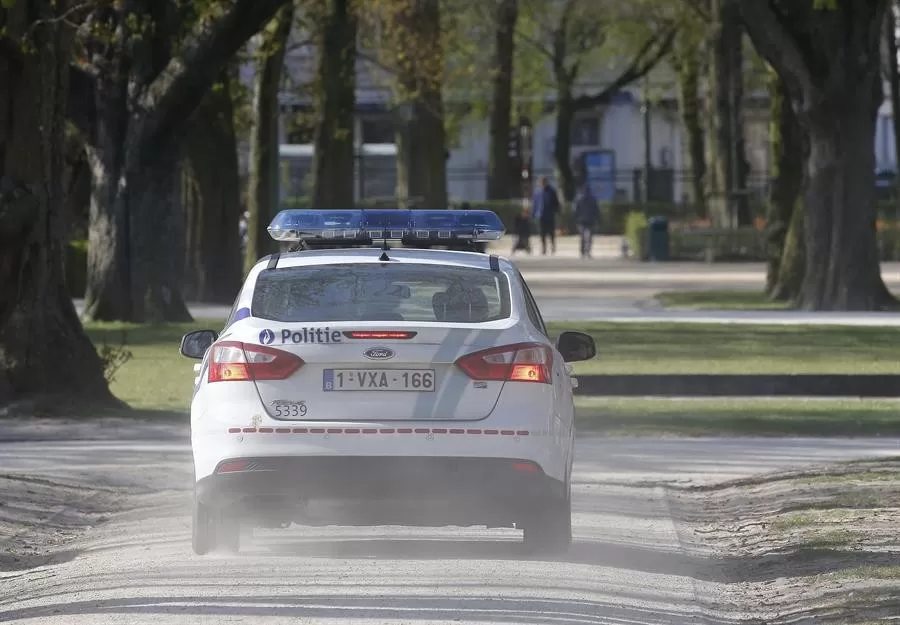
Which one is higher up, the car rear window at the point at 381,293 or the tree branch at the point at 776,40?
the tree branch at the point at 776,40

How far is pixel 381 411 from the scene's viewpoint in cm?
914

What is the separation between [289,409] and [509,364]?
3.03 feet

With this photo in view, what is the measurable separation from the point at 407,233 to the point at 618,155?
78.4m

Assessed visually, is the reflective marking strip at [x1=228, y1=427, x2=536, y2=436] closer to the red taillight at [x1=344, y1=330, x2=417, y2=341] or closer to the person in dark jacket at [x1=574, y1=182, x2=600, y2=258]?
the red taillight at [x1=344, y1=330, x2=417, y2=341]

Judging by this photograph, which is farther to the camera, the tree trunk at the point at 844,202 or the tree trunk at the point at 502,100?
the tree trunk at the point at 502,100

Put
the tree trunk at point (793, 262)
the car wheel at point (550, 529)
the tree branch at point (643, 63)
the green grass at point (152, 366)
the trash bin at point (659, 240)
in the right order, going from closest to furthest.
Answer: the car wheel at point (550, 529), the green grass at point (152, 366), the tree trunk at point (793, 262), the trash bin at point (659, 240), the tree branch at point (643, 63)

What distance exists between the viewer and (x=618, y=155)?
88312 mm

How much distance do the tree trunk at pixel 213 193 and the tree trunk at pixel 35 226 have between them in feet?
44.7

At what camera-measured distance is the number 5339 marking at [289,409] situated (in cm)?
918

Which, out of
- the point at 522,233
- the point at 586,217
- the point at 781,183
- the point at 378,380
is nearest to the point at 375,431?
Answer: the point at 378,380

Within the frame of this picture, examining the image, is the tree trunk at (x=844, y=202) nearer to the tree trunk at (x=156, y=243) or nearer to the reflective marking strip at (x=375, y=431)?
the tree trunk at (x=156, y=243)

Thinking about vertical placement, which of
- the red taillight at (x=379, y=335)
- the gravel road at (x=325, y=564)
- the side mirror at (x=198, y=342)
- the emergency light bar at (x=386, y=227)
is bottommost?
the gravel road at (x=325, y=564)

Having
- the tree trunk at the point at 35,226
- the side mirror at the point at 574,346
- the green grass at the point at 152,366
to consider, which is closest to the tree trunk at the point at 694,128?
the green grass at the point at 152,366

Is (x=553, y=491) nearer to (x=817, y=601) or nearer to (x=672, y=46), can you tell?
(x=817, y=601)
